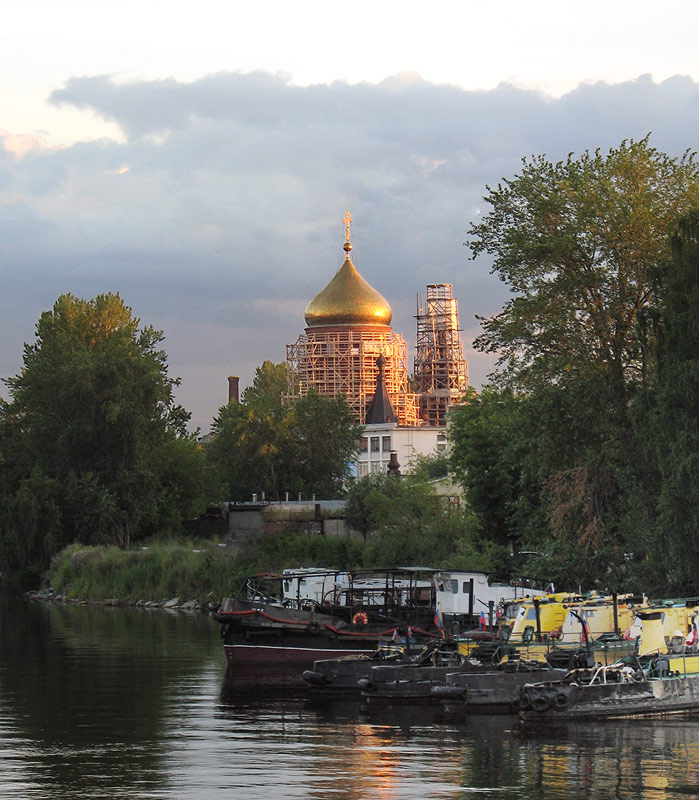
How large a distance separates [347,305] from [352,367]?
7.32 meters

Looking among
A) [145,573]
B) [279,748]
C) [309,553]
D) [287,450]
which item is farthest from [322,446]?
[279,748]

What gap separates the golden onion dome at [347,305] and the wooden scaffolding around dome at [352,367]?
1103 mm

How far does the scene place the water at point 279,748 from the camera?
882 inches

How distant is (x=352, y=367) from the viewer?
14762 centimetres

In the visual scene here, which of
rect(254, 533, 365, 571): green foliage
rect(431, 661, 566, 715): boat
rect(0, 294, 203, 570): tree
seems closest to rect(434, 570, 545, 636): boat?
rect(431, 661, 566, 715): boat

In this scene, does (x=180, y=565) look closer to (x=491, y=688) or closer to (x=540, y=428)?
(x=540, y=428)

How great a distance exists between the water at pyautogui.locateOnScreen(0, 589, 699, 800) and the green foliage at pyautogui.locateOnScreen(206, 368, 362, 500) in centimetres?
7254

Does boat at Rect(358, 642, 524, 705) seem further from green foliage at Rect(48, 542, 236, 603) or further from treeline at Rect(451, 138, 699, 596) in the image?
green foliage at Rect(48, 542, 236, 603)

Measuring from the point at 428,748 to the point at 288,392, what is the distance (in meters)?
116

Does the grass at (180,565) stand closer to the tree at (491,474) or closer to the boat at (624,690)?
the tree at (491,474)

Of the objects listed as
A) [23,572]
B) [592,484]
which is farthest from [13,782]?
[23,572]

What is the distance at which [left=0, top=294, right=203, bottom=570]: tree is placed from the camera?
75062 millimetres

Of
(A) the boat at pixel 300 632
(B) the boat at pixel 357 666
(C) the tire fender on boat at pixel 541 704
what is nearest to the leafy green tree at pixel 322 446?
(A) the boat at pixel 300 632

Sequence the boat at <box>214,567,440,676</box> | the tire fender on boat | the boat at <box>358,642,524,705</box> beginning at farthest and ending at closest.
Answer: the boat at <box>214,567,440,676</box>, the boat at <box>358,642,524,705</box>, the tire fender on boat
